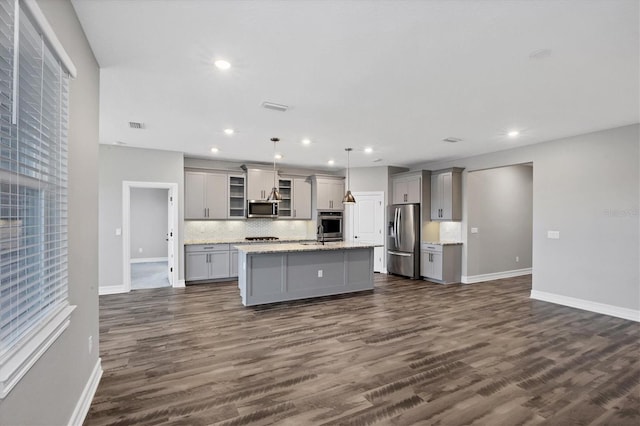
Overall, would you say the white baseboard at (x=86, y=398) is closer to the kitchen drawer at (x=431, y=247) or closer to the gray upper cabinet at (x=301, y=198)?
the gray upper cabinet at (x=301, y=198)

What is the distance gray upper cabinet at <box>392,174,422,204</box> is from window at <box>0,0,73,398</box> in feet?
21.9

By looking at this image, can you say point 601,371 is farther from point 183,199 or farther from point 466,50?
point 183,199

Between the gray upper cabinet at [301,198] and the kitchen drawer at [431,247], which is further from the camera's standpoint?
the gray upper cabinet at [301,198]

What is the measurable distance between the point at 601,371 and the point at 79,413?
4311mm

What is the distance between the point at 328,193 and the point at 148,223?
5.92 m

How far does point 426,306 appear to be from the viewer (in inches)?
201

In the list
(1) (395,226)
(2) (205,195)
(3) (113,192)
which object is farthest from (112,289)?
(1) (395,226)

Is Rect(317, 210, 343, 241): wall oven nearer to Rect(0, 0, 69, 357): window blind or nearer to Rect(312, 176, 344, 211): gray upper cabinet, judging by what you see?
Rect(312, 176, 344, 211): gray upper cabinet

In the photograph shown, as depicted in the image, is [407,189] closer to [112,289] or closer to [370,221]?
[370,221]

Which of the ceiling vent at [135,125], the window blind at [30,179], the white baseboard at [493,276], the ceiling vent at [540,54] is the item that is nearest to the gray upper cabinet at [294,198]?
the ceiling vent at [135,125]

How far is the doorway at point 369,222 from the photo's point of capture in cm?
812

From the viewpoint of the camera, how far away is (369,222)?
27.1 ft

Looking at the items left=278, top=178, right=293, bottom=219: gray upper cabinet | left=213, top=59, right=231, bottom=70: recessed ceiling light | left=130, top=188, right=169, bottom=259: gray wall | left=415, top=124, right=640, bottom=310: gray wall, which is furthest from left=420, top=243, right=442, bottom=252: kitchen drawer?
left=130, top=188, right=169, bottom=259: gray wall

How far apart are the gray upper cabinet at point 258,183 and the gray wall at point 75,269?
15.5ft
